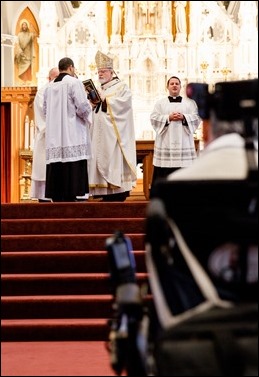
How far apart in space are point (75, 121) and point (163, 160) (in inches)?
52.8

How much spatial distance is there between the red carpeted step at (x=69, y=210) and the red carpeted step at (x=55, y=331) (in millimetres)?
1926

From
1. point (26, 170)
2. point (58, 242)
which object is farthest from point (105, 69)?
point (26, 170)

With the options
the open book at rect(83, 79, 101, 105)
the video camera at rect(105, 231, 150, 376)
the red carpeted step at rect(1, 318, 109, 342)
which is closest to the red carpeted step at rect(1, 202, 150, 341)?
the red carpeted step at rect(1, 318, 109, 342)

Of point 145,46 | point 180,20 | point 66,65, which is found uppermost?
point 180,20

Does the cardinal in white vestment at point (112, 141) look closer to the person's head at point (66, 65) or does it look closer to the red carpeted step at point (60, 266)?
the person's head at point (66, 65)

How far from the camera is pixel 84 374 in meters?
4.62

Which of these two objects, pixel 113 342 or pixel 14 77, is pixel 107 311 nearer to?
pixel 113 342

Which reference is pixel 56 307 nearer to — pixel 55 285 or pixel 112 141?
pixel 55 285

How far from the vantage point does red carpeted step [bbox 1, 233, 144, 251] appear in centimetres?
675

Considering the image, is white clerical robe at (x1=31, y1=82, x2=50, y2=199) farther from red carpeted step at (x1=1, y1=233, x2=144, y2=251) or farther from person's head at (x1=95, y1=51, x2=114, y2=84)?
red carpeted step at (x1=1, y1=233, x2=144, y2=251)

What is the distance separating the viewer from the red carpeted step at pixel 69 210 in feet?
24.5

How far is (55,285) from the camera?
6.21 metres

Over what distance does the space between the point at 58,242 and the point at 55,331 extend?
124 cm

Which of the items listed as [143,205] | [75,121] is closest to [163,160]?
[75,121]
